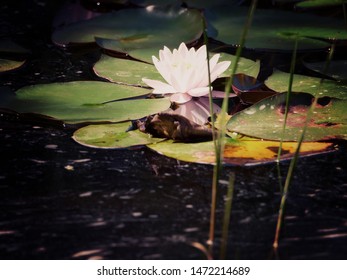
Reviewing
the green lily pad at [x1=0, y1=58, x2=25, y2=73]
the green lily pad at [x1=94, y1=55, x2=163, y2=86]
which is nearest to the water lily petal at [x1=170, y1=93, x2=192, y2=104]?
the green lily pad at [x1=94, y1=55, x2=163, y2=86]

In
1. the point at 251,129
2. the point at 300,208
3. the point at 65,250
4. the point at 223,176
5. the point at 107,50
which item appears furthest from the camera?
the point at 107,50

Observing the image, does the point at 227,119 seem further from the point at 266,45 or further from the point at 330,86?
the point at 266,45

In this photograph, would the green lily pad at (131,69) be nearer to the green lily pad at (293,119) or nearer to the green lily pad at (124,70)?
the green lily pad at (124,70)

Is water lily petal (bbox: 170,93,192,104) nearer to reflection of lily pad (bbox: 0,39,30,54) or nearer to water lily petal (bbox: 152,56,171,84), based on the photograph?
water lily petal (bbox: 152,56,171,84)

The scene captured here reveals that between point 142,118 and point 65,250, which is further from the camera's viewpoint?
point 142,118

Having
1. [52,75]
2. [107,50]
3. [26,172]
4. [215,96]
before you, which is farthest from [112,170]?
[107,50]

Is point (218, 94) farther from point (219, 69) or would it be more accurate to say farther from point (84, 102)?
point (84, 102)

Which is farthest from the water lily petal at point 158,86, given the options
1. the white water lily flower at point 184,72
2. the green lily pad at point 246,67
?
the green lily pad at point 246,67
